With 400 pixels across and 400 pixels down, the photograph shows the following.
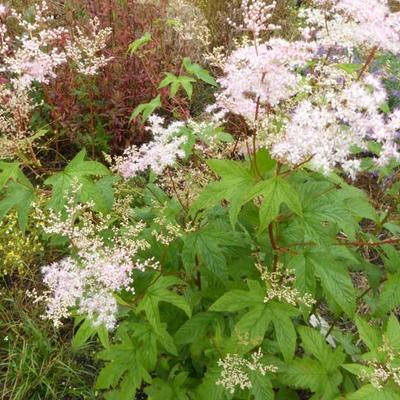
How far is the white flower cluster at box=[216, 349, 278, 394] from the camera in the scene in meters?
2.02

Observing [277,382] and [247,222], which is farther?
[277,382]

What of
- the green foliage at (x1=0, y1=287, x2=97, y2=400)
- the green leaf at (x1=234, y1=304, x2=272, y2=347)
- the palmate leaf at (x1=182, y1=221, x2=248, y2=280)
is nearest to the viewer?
the green leaf at (x1=234, y1=304, x2=272, y2=347)

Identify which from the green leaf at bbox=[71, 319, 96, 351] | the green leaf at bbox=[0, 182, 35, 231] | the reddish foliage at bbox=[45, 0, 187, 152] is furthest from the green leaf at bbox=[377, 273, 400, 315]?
the reddish foliage at bbox=[45, 0, 187, 152]

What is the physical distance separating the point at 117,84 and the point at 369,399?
4.10 meters

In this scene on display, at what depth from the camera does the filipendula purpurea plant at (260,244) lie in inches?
70.0

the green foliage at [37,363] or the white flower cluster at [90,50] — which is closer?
the white flower cluster at [90,50]

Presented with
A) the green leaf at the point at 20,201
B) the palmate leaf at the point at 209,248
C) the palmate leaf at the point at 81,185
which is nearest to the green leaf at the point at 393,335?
the palmate leaf at the point at 209,248

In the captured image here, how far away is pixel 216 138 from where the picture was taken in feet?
8.56

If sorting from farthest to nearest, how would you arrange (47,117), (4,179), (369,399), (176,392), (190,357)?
(47,117) < (190,357) < (176,392) < (4,179) < (369,399)

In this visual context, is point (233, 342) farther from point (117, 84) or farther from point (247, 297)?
point (117, 84)

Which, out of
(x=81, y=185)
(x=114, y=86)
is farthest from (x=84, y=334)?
(x=114, y=86)

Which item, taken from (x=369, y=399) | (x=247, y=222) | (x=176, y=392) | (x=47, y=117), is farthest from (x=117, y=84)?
(x=369, y=399)

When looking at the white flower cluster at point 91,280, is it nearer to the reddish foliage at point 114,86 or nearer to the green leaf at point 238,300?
the green leaf at point 238,300

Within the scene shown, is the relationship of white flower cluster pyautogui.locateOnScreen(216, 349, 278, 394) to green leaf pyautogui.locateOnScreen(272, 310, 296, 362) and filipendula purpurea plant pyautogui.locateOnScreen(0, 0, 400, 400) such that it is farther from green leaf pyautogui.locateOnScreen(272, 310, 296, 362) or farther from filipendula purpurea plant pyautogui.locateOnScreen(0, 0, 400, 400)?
green leaf pyautogui.locateOnScreen(272, 310, 296, 362)
